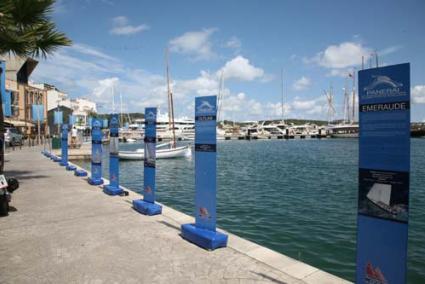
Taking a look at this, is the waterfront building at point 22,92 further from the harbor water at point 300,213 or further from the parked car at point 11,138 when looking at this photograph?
the harbor water at point 300,213

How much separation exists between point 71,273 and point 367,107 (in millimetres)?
4330

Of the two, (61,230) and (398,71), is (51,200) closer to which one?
(61,230)

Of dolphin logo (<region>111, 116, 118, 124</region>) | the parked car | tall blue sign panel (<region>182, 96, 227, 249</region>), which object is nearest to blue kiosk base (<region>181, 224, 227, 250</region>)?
tall blue sign panel (<region>182, 96, 227, 249</region>)

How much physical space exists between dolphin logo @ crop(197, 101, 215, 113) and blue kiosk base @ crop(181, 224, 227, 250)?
2127 millimetres

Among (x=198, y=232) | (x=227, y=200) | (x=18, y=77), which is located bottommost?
(x=227, y=200)

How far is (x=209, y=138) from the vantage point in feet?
20.0

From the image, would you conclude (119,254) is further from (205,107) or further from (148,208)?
(205,107)

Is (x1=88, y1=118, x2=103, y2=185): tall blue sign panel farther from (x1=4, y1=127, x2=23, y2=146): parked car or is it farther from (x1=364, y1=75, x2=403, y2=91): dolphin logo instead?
(x1=4, y1=127, x2=23, y2=146): parked car

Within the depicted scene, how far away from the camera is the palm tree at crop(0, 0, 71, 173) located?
10344 mm

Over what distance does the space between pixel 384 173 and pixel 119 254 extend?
4090 millimetres

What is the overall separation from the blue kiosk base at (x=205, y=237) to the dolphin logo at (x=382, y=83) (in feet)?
11.2

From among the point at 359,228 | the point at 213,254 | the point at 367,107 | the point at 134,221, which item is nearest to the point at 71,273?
the point at 213,254

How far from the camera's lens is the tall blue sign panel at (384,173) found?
326 cm

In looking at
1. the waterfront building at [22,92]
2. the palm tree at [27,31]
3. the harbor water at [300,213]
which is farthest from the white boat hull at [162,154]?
the waterfront building at [22,92]
